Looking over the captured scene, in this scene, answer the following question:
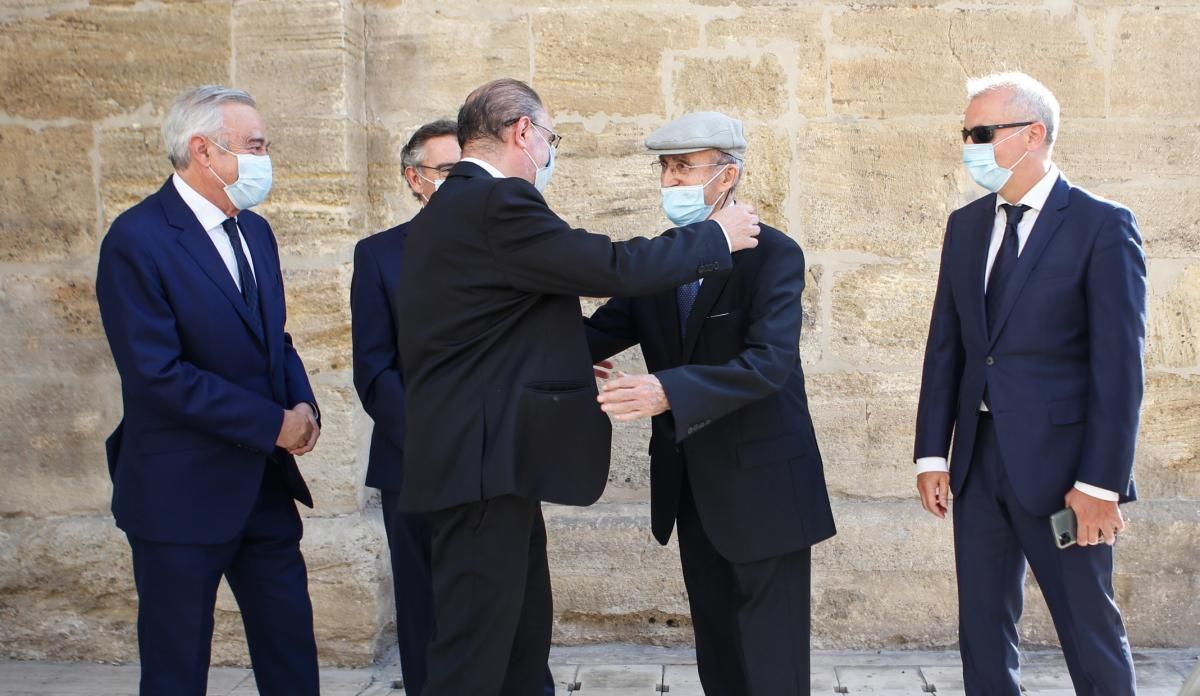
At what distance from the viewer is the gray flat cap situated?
10.1ft

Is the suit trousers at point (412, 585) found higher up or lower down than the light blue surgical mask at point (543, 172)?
lower down

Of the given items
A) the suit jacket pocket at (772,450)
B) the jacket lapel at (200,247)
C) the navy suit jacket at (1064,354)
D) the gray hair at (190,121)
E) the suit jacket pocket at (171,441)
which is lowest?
the suit jacket pocket at (772,450)

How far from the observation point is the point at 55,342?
4.48m

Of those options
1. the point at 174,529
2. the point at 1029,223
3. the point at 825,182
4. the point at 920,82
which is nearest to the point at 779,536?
the point at 1029,223

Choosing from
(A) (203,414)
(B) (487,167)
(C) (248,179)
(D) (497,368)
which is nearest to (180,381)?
(A) (203,414)

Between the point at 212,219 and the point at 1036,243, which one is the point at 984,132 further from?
the point at 212,219

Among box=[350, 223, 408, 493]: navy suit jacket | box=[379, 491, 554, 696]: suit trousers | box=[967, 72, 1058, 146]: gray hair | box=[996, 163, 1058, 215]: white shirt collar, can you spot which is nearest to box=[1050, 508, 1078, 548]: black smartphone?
box=[996, 163, 1058, 215]: white shirt collar

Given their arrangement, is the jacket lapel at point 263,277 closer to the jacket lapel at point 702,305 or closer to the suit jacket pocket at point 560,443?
the suit jacket pocket at point 560,443

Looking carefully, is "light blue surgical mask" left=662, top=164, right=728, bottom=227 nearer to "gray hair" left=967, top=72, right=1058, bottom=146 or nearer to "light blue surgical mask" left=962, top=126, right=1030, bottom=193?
"light blue surgical mask" left=962, top=126, right=1030, bottom=193

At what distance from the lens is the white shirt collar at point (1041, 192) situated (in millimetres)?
3104

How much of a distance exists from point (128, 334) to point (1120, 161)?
3.47 m

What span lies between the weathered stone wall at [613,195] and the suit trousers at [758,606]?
123 centimetres

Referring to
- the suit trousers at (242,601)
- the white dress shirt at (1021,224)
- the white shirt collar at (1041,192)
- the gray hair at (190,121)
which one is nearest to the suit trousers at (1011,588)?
the white dress shirt at (1021,224)

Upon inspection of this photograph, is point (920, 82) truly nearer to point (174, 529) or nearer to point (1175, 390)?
point (1175, 390)
